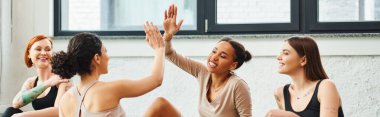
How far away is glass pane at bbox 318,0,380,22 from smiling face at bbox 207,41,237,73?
1140 mm

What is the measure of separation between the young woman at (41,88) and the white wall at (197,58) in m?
0.76

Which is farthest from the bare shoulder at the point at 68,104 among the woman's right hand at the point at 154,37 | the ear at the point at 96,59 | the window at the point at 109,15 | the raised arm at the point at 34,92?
the window at the point at 109,15

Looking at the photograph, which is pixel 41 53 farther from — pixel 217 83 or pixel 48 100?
pixel 217 83

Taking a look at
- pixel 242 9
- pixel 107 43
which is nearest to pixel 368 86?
pixel 242 9

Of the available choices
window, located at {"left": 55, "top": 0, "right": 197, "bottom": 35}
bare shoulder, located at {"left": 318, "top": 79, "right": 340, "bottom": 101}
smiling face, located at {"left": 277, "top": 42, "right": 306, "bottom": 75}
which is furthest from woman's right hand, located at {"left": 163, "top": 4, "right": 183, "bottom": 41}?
window, located at {"left": 55, "top": 0, "right": 197, "bottom": 35}

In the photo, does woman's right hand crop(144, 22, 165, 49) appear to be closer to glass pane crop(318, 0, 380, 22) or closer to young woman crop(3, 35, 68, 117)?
young woman crop(3, 35, 68, 117)

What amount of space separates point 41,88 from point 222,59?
947mm

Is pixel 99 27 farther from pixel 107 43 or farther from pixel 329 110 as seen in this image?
pixel 329 110

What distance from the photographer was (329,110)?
233 centimetres

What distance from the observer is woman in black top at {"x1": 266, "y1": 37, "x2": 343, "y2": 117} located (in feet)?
8.00

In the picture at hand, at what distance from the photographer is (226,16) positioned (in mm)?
3855

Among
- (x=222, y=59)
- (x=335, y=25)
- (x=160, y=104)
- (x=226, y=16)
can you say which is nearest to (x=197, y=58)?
(x=226, y=16)

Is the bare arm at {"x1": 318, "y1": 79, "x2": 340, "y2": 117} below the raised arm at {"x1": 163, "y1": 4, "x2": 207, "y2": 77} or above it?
below

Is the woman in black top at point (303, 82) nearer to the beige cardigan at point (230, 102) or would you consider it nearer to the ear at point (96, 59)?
the beige cardigan at point (230, 102)
